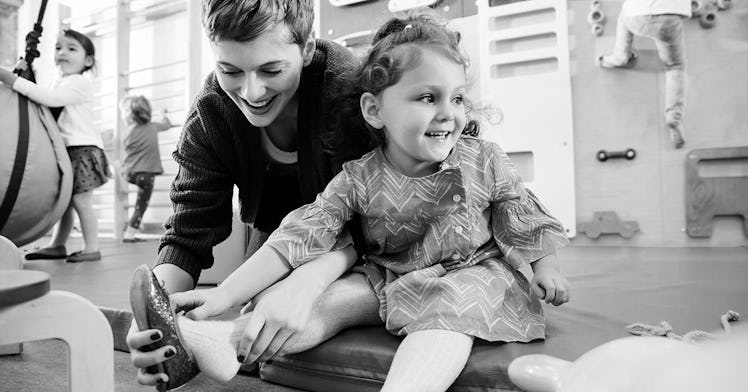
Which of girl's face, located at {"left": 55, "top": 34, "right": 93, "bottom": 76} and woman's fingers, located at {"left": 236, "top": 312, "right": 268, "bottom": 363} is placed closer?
woman's fingers, located at {"left": 236, "top": 312, "right": 268, "bottom": 363}

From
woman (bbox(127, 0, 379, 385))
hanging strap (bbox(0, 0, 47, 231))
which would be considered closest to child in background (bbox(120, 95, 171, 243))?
hanging strap (bbox(0, 0, 47, 231))

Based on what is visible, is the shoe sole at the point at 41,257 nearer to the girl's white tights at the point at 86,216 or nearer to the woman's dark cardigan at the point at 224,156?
the girl's white tights at the point at 86,216

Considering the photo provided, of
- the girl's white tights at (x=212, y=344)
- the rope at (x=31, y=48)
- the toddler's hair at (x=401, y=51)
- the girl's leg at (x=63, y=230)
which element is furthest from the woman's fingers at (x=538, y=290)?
the girl's leg at (x=63, y=230)

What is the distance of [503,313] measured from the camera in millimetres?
693

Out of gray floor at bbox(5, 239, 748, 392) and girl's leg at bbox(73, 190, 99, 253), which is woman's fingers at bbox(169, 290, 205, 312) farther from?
girl's leg at bbox(73, 190, 99, 253)

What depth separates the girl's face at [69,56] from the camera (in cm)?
193

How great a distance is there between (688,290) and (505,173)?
20.7 inches

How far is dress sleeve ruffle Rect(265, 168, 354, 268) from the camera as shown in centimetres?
72

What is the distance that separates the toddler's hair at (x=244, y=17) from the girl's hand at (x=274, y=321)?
13.3 inches

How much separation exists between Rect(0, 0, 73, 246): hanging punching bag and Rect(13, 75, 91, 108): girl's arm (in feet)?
0.08

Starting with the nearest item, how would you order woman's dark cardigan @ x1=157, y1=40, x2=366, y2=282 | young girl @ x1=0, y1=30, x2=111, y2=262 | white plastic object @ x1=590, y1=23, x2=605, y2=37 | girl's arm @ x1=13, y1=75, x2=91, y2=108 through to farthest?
woman's dark cardigan @ x1=157, y1=40, x2=366, y2=282
girl's arm @ x1=13, y1=75, x2=91, y2=108
young girl @ x1=0, y1=30, x2=111, y2=262
white plastic object @ x1=590, y1=23, x2=605, y2=37

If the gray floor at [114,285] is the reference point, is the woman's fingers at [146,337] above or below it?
above

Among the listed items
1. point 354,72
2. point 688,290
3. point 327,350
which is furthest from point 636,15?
point 327,350

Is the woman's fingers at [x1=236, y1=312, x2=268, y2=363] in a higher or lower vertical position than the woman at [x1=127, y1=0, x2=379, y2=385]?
lower
